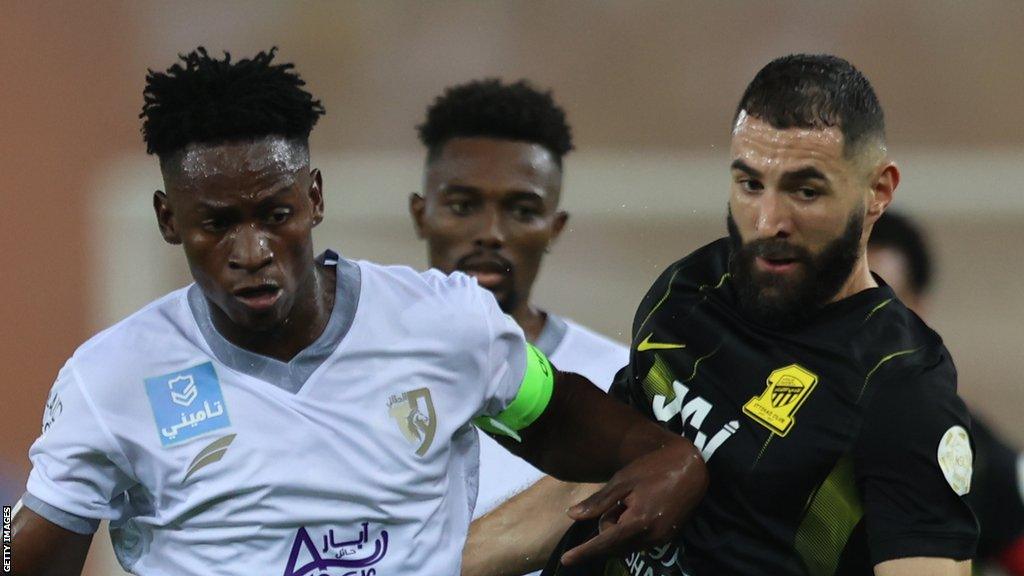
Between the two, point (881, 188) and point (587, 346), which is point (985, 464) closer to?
point (587, 346)

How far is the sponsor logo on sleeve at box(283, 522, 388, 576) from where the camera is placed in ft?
8.38

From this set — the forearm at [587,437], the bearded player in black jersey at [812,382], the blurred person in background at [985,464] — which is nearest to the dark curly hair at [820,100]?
the bearded player in black jersey at [812,382]

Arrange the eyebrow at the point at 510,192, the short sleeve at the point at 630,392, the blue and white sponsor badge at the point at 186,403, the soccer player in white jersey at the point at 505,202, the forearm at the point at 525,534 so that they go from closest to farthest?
the blue and white sponsor badge at the point at 186,403 < the short sleeve at the point at 630,392 < the forearm at the point at 525,534 < the soccer player in white jersey at the point at 505,202 < the eyebrow at the point at 510,192

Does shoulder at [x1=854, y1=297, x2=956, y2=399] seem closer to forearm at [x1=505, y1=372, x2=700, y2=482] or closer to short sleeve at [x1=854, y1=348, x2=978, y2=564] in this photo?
short sleeve at [x1=854, y1=348, x2=978, y2=564]

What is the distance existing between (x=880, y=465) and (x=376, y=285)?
85 centimetres

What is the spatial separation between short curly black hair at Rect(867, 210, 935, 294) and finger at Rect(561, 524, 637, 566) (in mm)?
2262

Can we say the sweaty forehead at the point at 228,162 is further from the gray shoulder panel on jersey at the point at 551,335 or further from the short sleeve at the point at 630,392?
the gray shoulder panel on jersey at the point at 551,335

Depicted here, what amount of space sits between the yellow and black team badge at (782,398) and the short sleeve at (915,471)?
12 cm

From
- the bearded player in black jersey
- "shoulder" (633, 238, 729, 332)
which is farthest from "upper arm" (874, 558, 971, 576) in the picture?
"shoulder" (633, 238, 729, 332)

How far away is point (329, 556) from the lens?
2.56 meters

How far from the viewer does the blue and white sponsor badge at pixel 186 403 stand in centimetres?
256

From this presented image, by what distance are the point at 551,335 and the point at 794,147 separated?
52.5 inches

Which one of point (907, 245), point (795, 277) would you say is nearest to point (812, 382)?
point (795, 277)

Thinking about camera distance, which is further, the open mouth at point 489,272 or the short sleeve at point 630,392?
the open mouth at point 489,272
